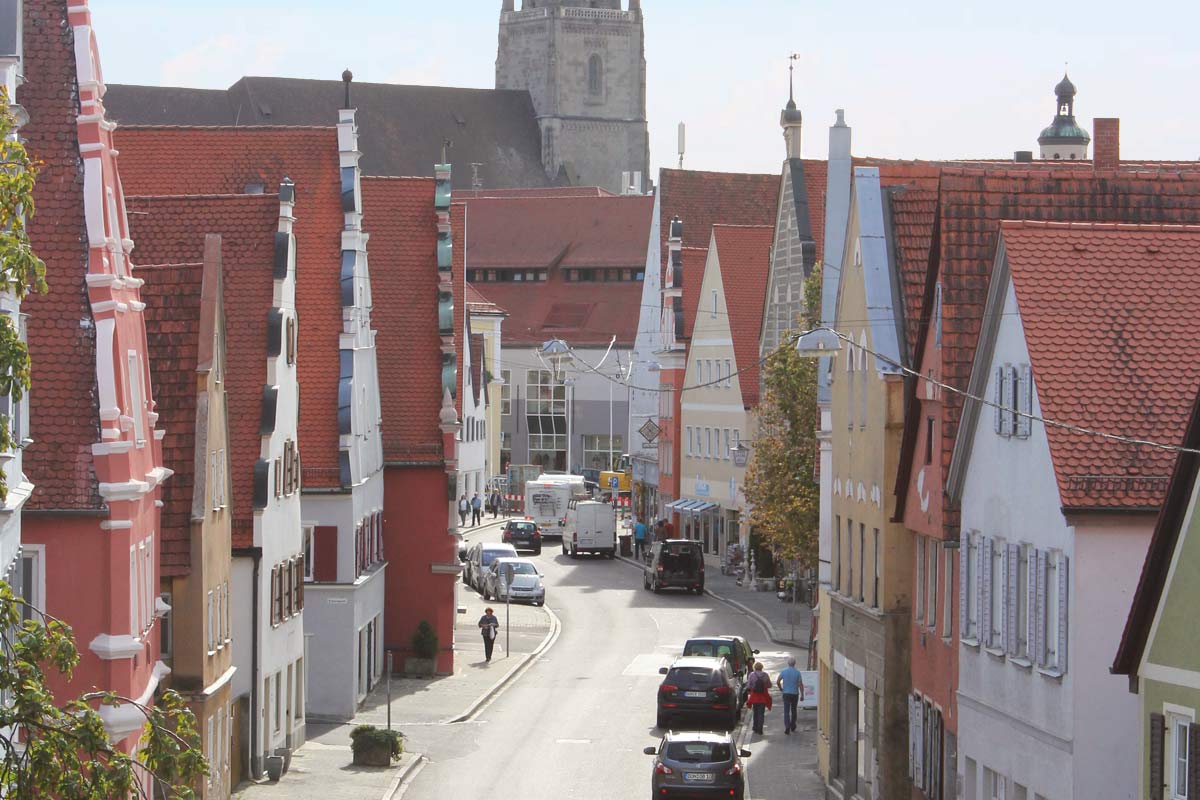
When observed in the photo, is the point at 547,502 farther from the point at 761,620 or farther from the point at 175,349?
the point at 175,349

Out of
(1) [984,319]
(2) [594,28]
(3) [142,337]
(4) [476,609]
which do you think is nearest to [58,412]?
(3) [142,337]

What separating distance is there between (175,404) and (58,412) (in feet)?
23.6

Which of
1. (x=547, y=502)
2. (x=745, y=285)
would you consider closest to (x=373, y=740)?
(x=745, y=285)

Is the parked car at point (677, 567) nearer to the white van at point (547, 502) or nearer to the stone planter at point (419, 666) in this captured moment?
the stone planter at point (419, 666)

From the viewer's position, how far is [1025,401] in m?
21.5

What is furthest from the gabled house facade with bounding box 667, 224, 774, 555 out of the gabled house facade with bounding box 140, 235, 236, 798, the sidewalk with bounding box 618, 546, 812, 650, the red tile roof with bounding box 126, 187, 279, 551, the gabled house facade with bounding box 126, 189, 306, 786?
the gabled house facade with bounding box 140, 235, 236, 798

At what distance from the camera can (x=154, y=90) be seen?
133m

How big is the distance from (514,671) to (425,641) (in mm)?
2864

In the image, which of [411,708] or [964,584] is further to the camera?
[411,708]

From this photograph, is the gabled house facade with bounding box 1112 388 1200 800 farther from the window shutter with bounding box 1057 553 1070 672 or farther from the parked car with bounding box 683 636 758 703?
the parked car with bounding box 683 636 758 703

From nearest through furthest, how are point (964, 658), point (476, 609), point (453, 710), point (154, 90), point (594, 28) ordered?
1. point (964, 658)
2. point (453, 710)
3. point (476, 609)
4. point (154, 90)
5. point (594, 28)

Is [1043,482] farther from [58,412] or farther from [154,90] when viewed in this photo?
[154,90]

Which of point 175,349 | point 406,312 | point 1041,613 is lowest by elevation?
point 1041,613

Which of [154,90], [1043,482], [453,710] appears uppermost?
[154,90]
